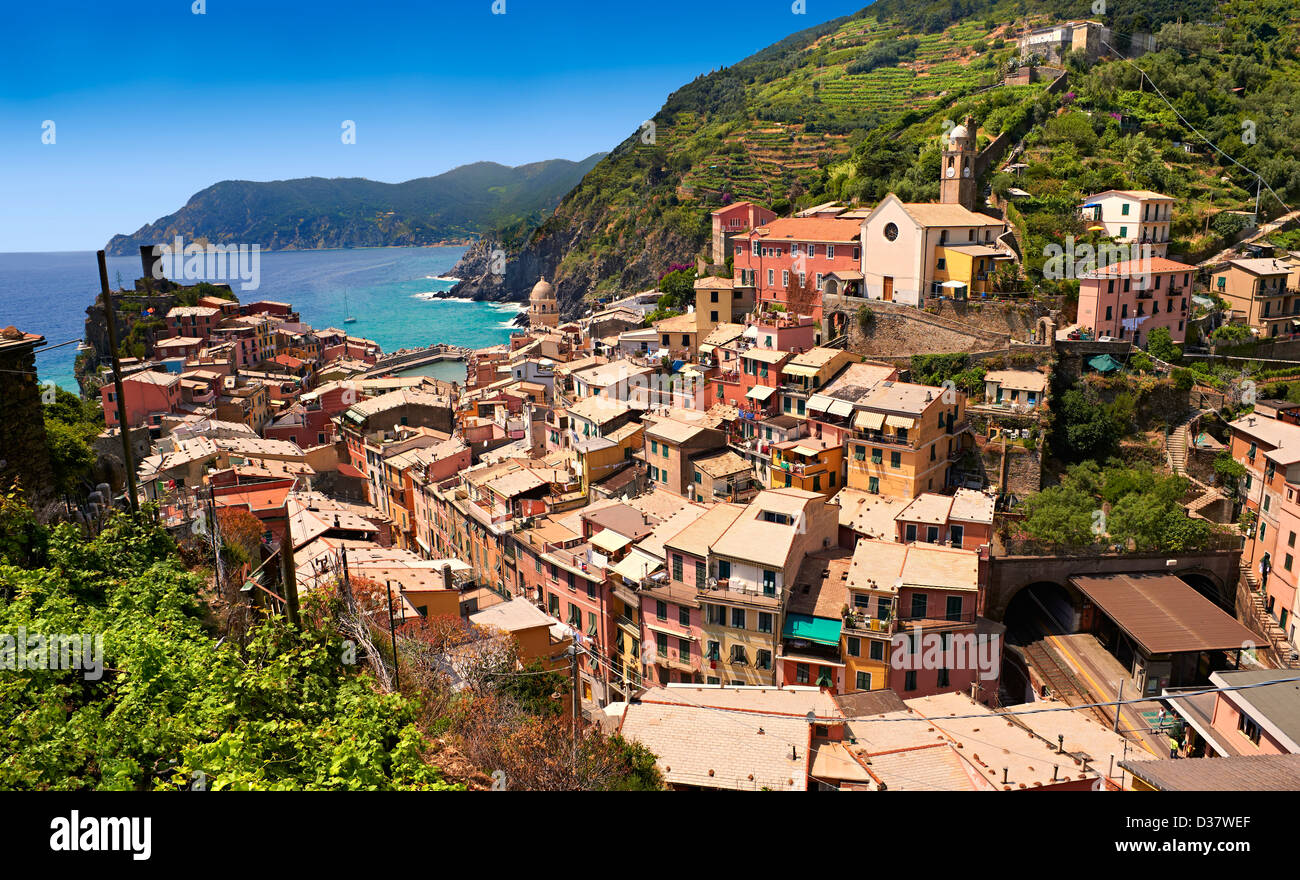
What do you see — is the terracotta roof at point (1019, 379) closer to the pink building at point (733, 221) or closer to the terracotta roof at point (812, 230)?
the terracotta roof at point (812, 230)

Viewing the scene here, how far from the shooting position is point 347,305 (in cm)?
11906

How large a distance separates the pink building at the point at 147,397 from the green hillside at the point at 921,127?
33.7 m

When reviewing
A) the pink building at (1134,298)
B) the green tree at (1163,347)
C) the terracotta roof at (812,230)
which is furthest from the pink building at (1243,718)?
the terracotta roof at (812,230)

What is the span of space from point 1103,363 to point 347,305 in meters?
107

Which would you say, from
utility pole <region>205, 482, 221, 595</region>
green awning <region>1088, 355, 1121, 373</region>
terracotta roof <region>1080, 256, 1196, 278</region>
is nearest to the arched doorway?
green awning <region>1088, 355, 1121, 373</region>

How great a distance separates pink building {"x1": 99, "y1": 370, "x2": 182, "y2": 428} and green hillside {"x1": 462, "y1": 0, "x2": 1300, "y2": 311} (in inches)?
1329

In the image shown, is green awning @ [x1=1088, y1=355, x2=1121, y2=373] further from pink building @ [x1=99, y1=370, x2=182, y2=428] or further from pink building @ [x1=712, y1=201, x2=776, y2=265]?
pink building @ [x1=99, y1=370, x2=182, y2=428]

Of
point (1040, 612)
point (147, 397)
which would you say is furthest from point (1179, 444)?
point (147, 397)

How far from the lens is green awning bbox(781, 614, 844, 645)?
63.8ft

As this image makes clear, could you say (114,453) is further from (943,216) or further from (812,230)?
(943,216)
